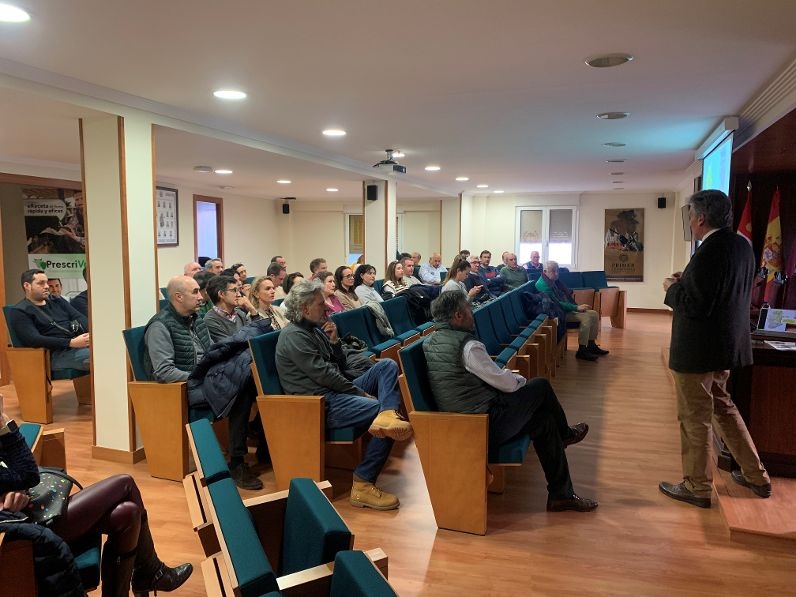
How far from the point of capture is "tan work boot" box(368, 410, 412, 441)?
125 inches

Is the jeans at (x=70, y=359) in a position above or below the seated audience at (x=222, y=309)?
below

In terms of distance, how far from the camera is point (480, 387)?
3.04 m

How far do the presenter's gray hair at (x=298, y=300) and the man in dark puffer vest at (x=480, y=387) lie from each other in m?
0.74

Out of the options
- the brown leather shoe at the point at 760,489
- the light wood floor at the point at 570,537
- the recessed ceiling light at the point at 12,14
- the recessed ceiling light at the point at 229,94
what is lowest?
the light wood floor at the point at 570,537

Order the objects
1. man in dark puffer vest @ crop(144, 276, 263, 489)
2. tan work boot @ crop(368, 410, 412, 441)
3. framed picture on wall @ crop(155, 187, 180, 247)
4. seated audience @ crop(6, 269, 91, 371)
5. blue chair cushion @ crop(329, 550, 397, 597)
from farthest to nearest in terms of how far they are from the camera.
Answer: framed picture on wall @ crop(155, 187, 180, 247)
seated audience @ crop(6, 269, 91, 371)
man in dark puffer vest @ crop(144, 276, 263, 489)
tan work boot @ crop(368, 410, 412, 441)
blue chair cushion @ crop(329, 550, 397, 597)

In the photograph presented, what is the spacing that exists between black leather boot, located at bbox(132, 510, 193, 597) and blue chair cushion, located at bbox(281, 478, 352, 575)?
2.69 feet

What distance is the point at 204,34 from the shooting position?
8.89 feet

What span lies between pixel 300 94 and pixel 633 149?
13.5 ft

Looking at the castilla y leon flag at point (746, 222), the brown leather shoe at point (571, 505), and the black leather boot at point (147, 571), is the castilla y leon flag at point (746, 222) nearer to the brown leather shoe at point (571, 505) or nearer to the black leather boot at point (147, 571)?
the brown leather shoe at point (571, 505)

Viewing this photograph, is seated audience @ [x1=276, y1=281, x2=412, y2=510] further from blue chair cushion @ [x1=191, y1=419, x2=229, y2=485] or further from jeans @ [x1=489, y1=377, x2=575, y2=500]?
blue chair cushion @ [x1=191, y1=419, x2=229, y2=485]

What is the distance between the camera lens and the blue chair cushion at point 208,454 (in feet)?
5.28

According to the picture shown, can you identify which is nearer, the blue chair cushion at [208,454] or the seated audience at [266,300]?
the blue chair cushion at [208,454]

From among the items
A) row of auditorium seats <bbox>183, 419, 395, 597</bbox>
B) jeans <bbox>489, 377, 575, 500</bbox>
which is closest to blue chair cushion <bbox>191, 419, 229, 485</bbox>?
row of auditorium seats <bbox>183, 419, 395, 597</bbox>

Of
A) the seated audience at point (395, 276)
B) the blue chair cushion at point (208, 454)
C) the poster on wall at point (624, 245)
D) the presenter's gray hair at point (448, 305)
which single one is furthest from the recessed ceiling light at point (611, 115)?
the poster on wall at point (624, 245)
